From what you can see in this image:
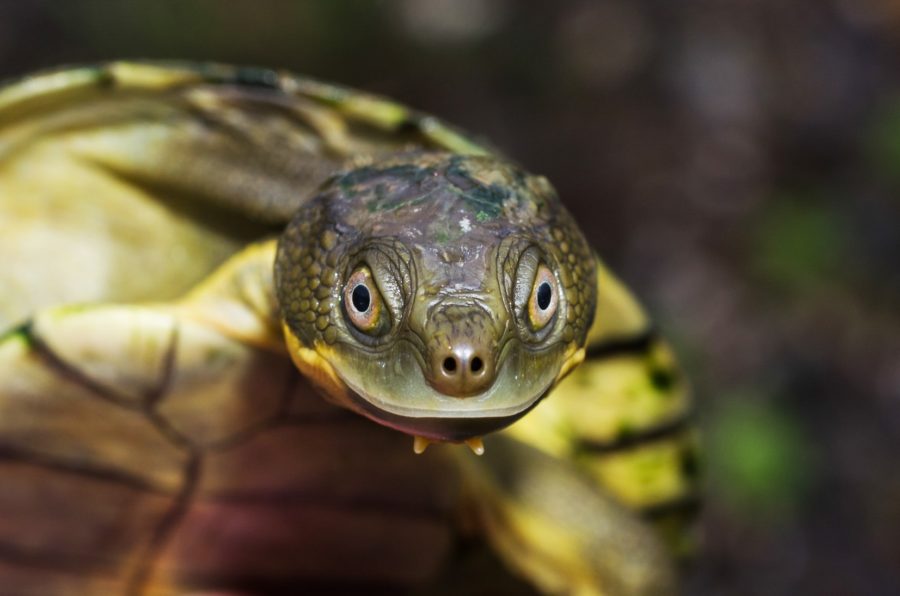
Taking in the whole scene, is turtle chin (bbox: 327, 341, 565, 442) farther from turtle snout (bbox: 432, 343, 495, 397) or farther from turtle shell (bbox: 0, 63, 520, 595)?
turtle shell (bbox: 0, 63, 520, 595)

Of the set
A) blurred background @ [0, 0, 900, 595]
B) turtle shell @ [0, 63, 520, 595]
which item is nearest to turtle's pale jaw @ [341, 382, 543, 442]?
turtle shell @ [0, 63, 520, 595]

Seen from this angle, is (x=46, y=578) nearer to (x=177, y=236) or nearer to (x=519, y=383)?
(x=177, y=236)

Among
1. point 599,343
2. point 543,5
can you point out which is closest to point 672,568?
point 599,343

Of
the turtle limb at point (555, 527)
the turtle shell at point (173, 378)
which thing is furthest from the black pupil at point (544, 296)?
the turtle limb at point (555, 527)

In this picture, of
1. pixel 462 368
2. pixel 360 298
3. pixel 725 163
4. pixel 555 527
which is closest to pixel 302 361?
pixel 360 298

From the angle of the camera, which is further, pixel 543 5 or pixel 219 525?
pixel 543 5

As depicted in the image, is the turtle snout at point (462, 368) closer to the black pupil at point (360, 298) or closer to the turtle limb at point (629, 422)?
the black pupil at point (360, 298)

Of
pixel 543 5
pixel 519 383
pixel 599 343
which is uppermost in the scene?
pixel 543 5

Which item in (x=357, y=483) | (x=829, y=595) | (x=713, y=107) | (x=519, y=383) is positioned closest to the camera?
(x=519, y=383)
